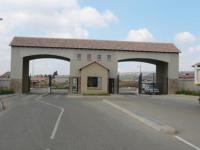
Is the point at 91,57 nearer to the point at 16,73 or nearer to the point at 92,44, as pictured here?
the point at 92,44

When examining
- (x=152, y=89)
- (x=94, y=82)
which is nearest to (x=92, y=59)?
(x=94, y=82)

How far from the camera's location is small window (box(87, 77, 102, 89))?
218ft

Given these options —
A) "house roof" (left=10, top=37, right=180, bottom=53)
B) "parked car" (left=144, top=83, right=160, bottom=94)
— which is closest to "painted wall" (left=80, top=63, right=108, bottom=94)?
"house roof" (left=10, top=37, right=180, bottom=53)

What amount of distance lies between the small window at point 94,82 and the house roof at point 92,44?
5.79 m

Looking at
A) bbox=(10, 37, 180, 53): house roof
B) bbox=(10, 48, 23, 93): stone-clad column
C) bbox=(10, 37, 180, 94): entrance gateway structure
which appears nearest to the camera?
bbox=(10, 37, 180, 94): entrance gateway structure

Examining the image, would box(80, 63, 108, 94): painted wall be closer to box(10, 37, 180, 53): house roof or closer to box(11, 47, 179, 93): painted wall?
box(11, 47, 179, 93): painted wall

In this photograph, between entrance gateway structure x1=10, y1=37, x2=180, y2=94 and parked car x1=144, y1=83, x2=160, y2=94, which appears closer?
entrance gateway structure x1=10, y1=37, x2=180, y2=94

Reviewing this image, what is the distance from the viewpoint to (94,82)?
219ft

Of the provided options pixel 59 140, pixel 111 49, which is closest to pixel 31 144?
pixel 59 140

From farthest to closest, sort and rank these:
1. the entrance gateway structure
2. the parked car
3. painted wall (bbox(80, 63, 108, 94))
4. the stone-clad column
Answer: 1. the parked car
2. the stone-clad column
3. the entrance gateway structure
4. painted wall (bbox(80, 63, 108, 94))

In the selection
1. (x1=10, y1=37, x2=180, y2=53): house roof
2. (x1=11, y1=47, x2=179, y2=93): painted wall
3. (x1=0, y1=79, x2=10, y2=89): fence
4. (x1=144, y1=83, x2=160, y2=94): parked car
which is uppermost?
(x1=10, y1=37, x2=180, y2=53): house roof

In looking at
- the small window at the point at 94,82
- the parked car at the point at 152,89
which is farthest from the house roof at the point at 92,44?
the parked car at the point at 152,89

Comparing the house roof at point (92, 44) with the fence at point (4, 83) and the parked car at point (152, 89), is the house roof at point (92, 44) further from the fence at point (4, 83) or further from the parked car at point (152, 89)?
the parked car at point (152, 89)

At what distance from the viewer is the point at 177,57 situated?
7175 centimetres
